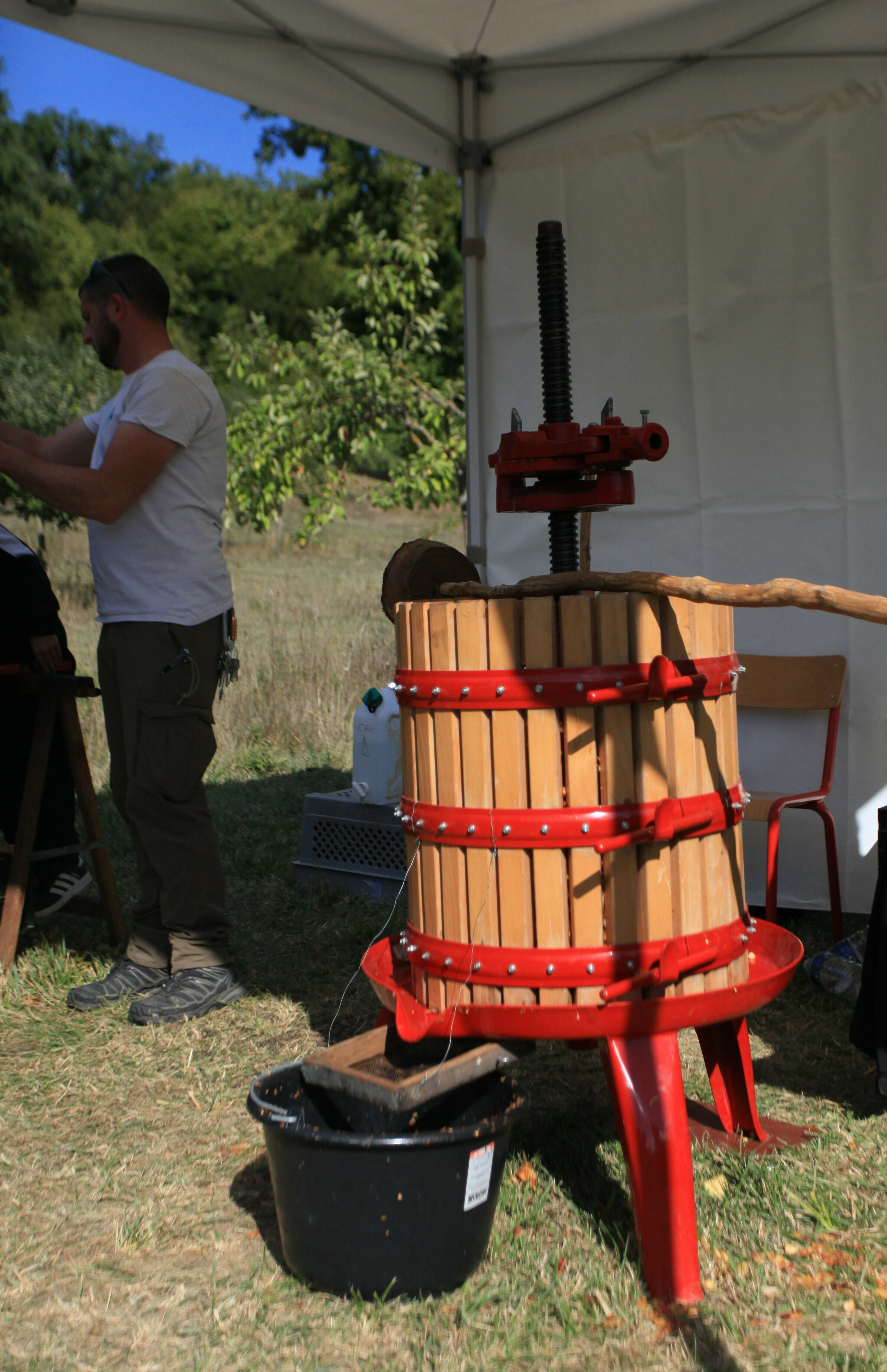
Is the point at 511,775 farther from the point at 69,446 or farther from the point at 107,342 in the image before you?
the point at 69,446

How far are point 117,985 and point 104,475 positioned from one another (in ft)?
5.40

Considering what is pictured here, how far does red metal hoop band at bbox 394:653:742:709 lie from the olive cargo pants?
1487 mm

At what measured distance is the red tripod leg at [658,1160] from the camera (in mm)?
2154

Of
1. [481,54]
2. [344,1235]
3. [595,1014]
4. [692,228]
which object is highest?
[481,54]

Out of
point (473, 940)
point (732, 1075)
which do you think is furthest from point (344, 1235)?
point (732, 1075)

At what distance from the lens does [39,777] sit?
3.89m

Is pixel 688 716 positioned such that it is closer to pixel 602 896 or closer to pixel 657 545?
pixel 602 896

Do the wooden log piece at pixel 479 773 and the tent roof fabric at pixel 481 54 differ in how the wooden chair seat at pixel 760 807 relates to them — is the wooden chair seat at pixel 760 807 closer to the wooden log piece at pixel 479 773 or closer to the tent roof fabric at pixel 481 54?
the wooden log piece at pixel 479 773

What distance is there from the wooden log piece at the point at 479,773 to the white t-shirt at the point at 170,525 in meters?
1.44

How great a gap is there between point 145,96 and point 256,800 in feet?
113

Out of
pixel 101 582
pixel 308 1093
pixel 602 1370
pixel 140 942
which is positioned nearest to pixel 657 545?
pixel 101 582

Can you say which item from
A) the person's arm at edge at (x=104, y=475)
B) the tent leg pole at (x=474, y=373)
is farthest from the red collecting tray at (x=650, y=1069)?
the tent leg pole at (x=474, y=373)

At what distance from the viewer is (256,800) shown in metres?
6.53

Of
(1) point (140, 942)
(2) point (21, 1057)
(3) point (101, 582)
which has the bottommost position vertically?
(2) point (21, 1057)
